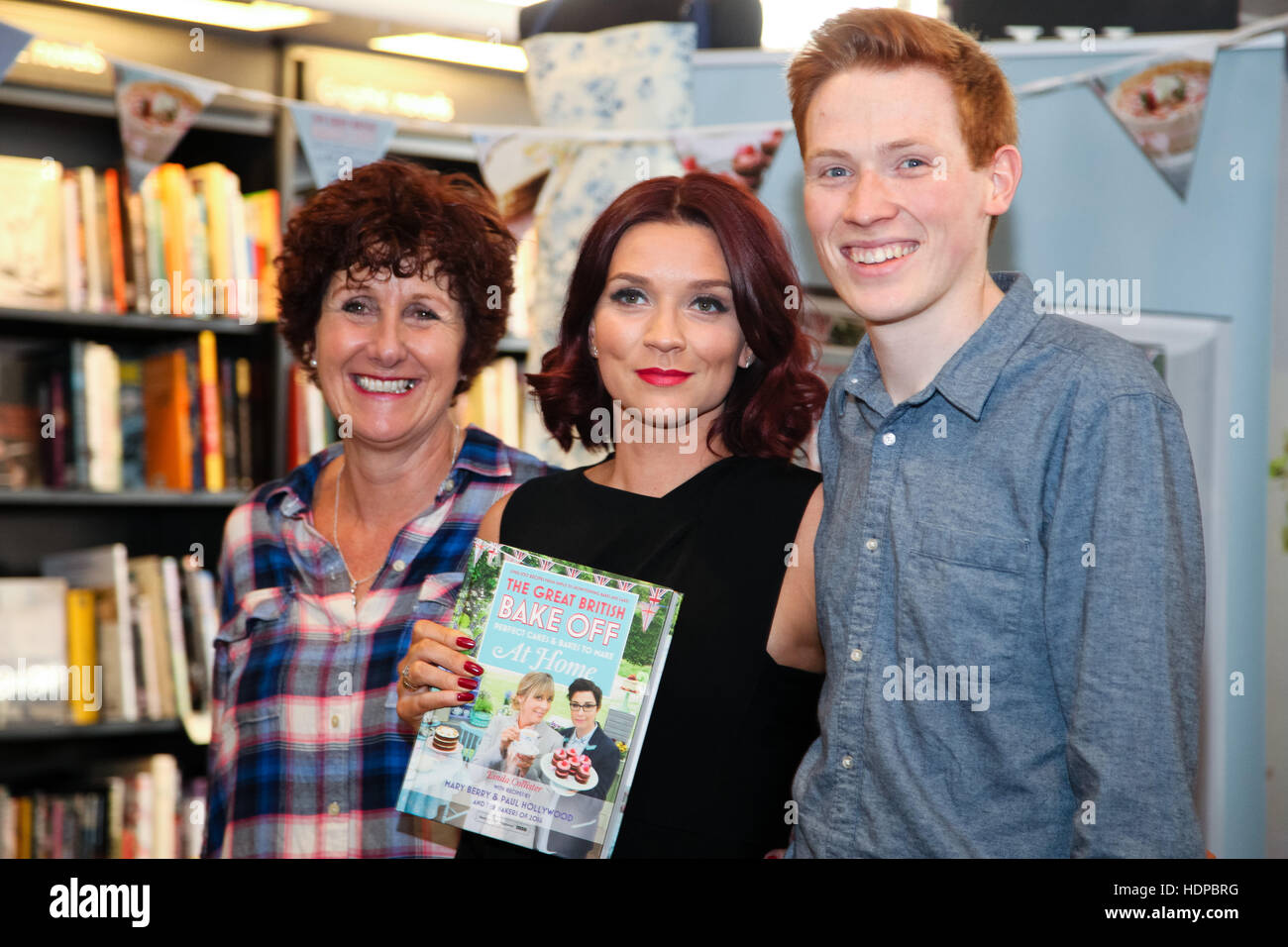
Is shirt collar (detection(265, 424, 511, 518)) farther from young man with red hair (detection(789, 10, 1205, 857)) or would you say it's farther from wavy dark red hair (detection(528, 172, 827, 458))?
young man with red hair (detection(789, 10, 1205, 857))

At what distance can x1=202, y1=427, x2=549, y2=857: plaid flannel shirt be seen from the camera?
1.78m

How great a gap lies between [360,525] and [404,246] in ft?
1.57

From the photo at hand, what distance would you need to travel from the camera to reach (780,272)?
5.50 ft

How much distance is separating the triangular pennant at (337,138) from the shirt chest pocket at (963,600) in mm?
1724

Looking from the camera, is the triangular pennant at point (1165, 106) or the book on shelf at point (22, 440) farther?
the book on shelf at point (22, 440)

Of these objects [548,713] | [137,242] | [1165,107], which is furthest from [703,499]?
[137,242]

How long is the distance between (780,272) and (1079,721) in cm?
78

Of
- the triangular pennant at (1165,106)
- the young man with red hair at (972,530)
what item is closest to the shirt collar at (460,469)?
the young man with red hair at (972,530)

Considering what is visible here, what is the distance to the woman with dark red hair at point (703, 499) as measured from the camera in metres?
1.54

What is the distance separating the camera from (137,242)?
3014 mm

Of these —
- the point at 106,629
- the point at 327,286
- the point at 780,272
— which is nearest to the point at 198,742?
the point at 106,629

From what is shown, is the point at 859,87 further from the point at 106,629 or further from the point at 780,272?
the point at 106,629

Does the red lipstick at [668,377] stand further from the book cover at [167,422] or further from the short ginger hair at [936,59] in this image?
the book cover at [167,422]
